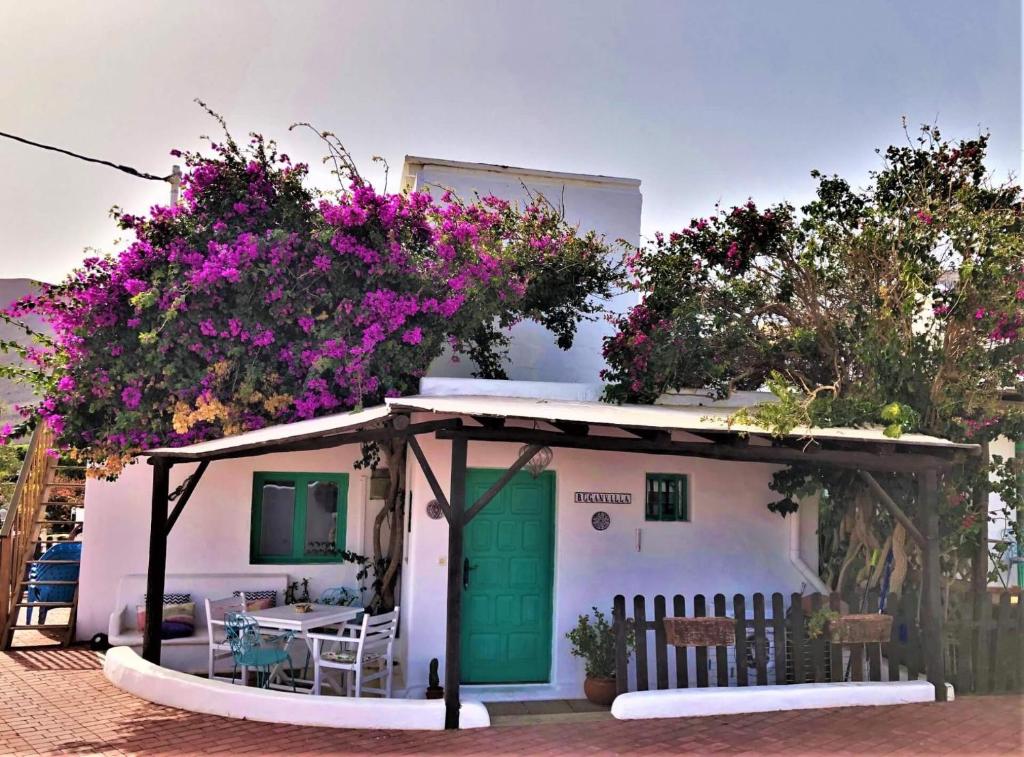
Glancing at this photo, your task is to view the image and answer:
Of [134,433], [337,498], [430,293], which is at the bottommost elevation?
[337,498]

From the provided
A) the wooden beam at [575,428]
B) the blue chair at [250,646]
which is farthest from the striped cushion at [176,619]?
the wooden beam at [575,428]

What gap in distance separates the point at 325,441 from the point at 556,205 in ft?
20.4

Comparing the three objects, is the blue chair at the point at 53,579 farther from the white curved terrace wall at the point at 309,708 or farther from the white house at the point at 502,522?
the white curved terrace wall at the point at 309,708

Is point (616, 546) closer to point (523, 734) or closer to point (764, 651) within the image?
point (764, 651)

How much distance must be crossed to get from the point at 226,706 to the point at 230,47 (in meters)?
7.07

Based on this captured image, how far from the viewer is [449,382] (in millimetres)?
9969

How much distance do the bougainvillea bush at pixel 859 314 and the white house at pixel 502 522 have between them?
530 mm

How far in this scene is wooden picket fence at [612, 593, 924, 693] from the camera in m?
7.96

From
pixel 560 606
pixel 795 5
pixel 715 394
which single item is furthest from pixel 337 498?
pixel 795 5

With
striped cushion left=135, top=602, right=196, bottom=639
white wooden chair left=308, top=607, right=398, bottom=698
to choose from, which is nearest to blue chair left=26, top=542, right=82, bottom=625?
striped cushion left=135, top=602, right=196, bottom=639

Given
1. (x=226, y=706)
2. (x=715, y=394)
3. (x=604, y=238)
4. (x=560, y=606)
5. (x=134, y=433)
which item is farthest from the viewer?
(x=604, y=238)

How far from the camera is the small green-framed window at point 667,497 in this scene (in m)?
9.48

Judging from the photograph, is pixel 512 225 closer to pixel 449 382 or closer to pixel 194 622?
pixel 449 382

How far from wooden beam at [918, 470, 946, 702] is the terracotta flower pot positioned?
3.02 metres
